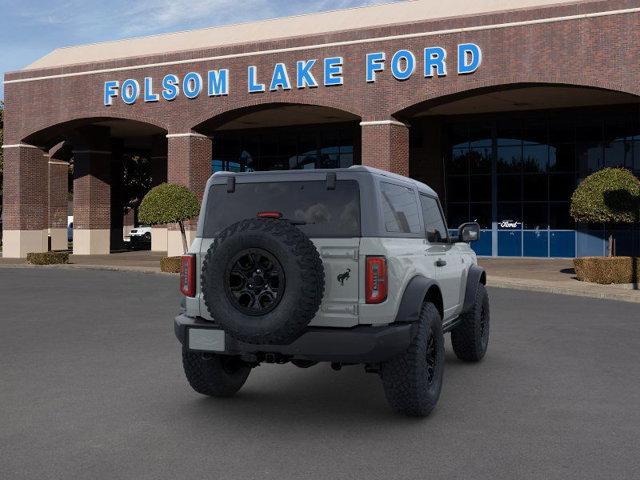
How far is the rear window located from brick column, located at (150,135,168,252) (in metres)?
36.7

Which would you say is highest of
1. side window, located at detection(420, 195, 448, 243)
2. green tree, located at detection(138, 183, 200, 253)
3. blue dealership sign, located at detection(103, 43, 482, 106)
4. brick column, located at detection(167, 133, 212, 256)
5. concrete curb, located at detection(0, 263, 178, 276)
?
blue dealership sign, located at detection(103, 43, 482, 106)

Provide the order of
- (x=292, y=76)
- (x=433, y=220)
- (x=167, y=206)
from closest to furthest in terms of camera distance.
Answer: (x=433, y=220) → (x=167, y=206) → (x=292, y=76)

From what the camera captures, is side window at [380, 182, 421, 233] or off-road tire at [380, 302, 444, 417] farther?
side window at [380, 182, 421, 233]

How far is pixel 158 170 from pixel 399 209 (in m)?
37.5

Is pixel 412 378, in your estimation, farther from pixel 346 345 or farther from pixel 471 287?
pixel 471 287

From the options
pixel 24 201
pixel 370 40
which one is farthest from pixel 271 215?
pixel 24 201

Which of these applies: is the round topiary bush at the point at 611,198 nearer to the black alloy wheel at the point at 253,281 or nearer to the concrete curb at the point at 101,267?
the concrete curb at the point at 101,267

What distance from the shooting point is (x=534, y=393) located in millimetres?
7391

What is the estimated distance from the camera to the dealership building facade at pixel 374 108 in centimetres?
2628

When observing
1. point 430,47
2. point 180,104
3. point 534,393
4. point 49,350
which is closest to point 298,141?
point 180,104

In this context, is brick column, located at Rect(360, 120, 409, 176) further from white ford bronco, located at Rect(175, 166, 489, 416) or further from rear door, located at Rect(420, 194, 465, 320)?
white ford bronco, located at Rect(175, 166, 489, 416)

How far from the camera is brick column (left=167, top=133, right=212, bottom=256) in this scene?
32.5 m

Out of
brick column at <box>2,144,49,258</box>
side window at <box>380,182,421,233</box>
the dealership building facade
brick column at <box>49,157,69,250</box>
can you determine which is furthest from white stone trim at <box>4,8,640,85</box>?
side window at <box>380,182,421,233</box>

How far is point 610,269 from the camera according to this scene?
20516 millimetres
